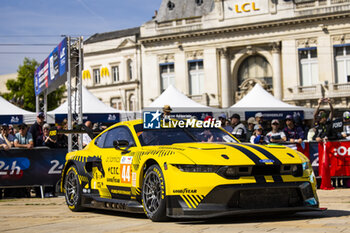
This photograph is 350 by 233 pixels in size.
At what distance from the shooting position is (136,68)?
65188mm

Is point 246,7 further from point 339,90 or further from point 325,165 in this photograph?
point 325,165

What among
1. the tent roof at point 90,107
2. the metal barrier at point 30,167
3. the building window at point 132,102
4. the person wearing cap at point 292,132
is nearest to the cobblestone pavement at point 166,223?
the metal barrier at point 30,167

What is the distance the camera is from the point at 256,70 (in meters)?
58.3

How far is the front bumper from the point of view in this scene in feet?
25.6

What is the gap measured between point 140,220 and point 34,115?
19797 millimetres

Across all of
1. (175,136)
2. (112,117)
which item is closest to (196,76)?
(112,117)

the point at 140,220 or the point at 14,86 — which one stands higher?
Answer: the point at 14,86

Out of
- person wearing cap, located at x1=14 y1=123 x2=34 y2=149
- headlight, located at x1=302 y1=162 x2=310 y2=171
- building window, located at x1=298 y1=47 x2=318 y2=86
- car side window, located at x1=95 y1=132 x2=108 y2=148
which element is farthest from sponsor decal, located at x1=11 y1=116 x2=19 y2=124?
building window, located at x1=298 y1=47 x2=318 y2=86

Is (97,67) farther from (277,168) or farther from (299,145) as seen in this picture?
(277,168)

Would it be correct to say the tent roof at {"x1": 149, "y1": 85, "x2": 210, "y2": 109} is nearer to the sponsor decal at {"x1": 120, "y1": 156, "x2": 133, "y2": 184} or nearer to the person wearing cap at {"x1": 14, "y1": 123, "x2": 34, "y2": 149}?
the person wearing cap at {"x1": 14, "y1": 123, "x2": 34, "y2": 149}

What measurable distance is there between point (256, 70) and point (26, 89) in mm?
22807

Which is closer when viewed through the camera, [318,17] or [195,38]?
[318,17]

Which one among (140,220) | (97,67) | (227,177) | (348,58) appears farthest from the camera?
(97,67)

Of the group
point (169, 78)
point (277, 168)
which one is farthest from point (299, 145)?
point (169, 78)
